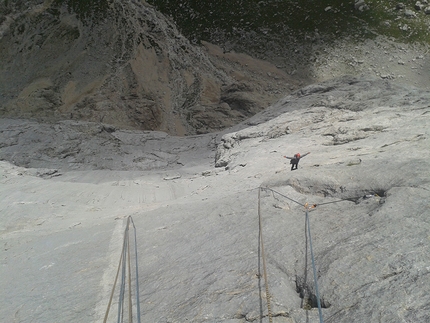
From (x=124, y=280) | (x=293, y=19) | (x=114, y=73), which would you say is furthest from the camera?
(x=293, y=19)

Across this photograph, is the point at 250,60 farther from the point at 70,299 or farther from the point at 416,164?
the point at 70,299

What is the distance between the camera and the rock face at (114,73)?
24.7 meters

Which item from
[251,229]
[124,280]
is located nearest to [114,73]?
[251,229]

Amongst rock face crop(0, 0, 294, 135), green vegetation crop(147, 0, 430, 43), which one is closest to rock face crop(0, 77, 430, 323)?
rock face crop(0, 0, 294, 135)

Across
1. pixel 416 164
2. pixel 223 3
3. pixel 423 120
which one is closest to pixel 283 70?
pixel 223 3

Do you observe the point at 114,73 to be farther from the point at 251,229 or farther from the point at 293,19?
the point at 251,229

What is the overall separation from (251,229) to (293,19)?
28672 millimetres

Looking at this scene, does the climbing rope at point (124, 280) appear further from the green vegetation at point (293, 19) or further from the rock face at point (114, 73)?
the green vegetation at point (293, 19)

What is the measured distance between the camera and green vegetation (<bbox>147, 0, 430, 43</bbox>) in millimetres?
27469

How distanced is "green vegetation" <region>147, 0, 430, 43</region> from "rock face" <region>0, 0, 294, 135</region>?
2.44m

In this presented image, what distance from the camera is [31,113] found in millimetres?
23625

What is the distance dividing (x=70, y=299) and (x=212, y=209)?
3.51 m

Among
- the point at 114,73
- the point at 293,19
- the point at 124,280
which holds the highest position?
the point at 293,19

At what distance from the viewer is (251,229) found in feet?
19.8
